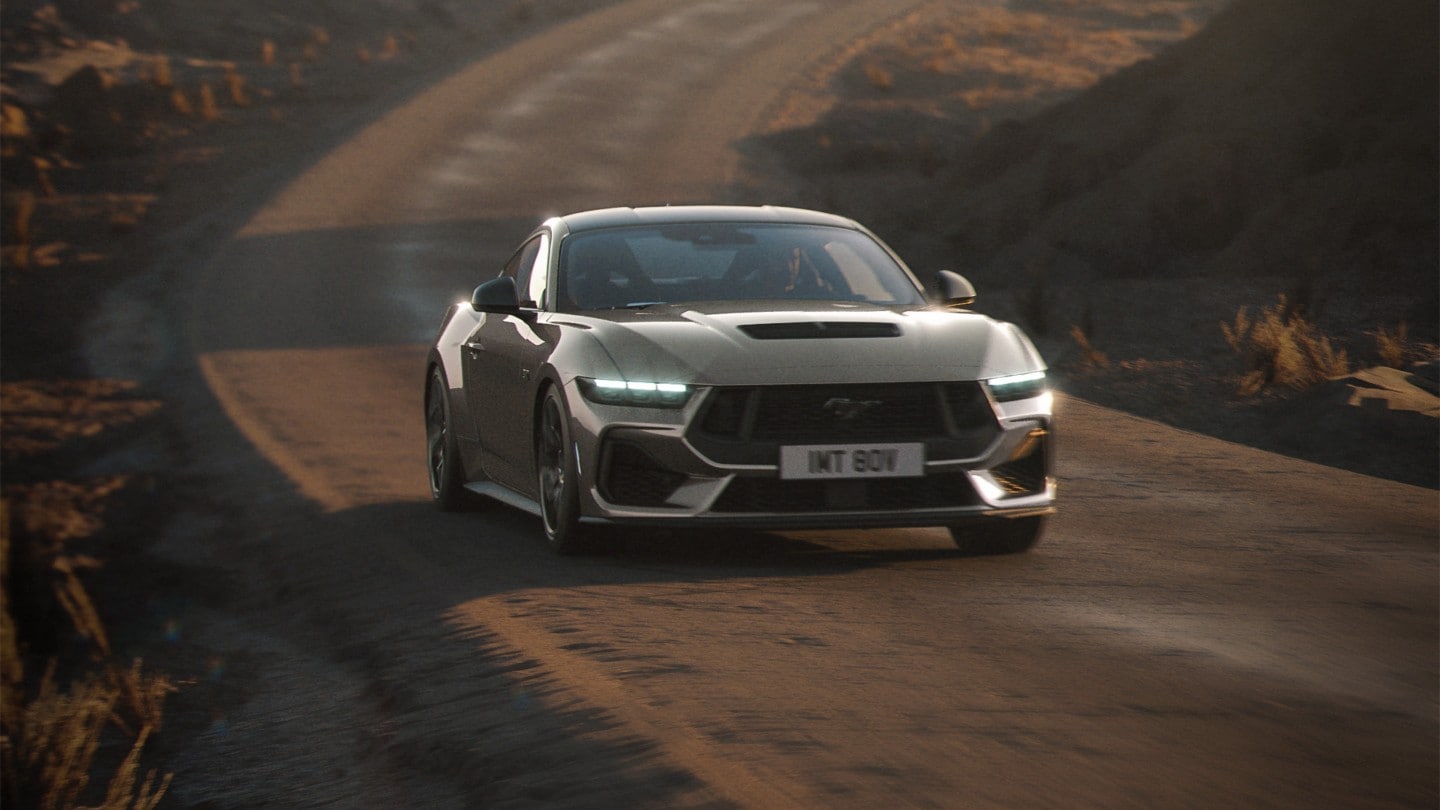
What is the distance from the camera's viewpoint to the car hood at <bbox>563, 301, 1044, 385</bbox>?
890cm

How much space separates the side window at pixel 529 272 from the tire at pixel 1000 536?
239 centimetres

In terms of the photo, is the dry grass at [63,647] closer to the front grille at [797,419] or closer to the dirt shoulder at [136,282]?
the dirt shoulder at [136,282]

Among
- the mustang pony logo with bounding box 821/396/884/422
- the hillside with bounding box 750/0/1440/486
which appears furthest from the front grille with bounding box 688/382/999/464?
the hillside with bounding box 750/0/1440/486

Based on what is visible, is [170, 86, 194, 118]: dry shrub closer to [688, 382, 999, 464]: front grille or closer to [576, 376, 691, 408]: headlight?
[576, 376, 691, 408]: headlight

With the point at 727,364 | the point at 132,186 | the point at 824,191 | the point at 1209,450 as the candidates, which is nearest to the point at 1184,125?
the point at 824,191

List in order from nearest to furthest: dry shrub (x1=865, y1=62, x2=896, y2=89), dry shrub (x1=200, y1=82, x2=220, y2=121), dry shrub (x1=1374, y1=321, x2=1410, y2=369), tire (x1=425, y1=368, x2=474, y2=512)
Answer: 1. tire (x1=425, y1=368, x2=474, y2=512)
2. dry shrub (x1=1374, y1=321, x2=1410, y2=369)
3. dry shrub (x1=200, y1=82, x2=220, y2=121)
4. dry shrub (x1=865, y1=62, x2=896, y2=89)

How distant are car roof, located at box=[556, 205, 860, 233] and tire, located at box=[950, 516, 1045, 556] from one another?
1.93m

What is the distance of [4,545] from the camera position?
11.5 meters

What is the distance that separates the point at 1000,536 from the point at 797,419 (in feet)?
4.37

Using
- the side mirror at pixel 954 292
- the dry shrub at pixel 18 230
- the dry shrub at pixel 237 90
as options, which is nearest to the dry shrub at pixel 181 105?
the dry shrub at pixel 237 90

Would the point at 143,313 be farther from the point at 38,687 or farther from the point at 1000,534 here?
the point at 1000,534

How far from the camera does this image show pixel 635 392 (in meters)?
9.05

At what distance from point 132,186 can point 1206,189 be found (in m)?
18.0

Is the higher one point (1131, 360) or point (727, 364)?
point (727, 364)
